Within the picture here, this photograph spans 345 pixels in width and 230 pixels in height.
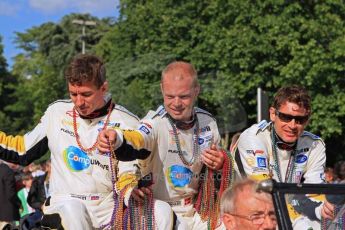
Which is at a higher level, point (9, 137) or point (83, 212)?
point (9, 137)

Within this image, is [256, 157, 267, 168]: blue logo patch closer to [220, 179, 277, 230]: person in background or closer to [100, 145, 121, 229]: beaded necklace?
[100, 145, 121, 229]: beaded necklace

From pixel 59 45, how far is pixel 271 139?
6299cm

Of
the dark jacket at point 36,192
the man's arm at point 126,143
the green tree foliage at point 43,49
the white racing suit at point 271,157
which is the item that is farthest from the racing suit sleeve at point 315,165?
the green tree foliage at point 43,49

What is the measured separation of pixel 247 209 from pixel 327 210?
0.42 m

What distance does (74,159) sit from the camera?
506cm

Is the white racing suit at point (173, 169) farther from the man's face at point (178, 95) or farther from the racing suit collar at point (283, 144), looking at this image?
the racing suit collar at point (283, 144)

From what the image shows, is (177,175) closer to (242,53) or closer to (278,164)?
(278,164)

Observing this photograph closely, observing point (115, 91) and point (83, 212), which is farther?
point (115, 91)

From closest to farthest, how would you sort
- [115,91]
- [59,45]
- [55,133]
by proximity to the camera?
[55,133]
[115,91]
[59,45]

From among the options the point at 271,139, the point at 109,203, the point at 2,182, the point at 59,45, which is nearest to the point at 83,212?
the point at 109,203

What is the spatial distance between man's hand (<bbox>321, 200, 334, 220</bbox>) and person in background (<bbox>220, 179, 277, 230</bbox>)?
0.23 meters

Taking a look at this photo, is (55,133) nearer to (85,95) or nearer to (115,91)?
(85,95)

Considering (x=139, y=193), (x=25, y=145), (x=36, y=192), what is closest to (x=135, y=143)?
(x=139, y=193)

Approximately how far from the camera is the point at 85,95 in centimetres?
489
